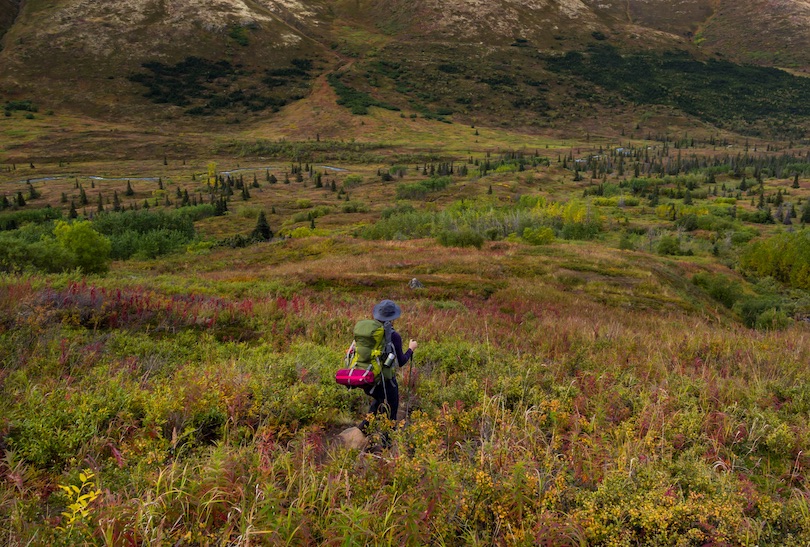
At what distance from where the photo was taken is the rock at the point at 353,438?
427 cm

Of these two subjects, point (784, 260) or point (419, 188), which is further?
point (419, 188)

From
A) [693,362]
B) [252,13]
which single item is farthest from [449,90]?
[693,362]

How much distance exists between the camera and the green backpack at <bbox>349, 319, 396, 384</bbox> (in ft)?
15.1

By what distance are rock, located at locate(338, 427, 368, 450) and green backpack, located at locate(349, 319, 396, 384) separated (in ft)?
1.83

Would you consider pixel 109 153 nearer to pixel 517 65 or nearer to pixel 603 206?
pixel 603 206

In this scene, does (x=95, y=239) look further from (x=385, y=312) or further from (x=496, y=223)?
(x=496, y=223)

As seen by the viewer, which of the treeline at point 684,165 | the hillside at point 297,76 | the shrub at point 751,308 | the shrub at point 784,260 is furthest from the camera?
the hillside at point 297,76

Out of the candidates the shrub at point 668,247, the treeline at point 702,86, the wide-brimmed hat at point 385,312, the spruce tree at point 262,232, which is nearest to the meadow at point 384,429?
the wide-brimmed hat at point 385,312

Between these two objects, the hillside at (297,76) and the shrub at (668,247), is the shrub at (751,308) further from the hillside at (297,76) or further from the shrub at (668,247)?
the hillside at (297,76)

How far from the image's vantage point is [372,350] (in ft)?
15.2

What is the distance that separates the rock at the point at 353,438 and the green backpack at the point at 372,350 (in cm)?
56

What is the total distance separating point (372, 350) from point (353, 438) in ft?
3.01

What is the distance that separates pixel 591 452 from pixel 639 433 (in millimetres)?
778

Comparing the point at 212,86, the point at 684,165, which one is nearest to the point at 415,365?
the point at 684,165
